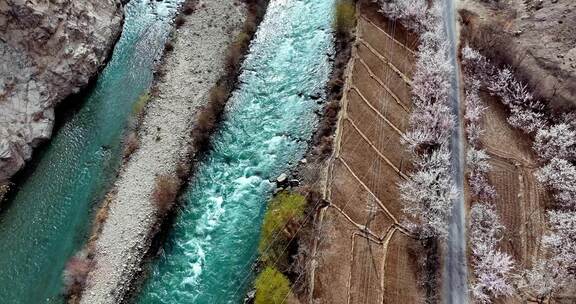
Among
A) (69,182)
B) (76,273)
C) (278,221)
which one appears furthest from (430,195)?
(69,182)

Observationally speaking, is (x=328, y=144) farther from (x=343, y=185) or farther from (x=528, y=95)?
(x=528, y=95)

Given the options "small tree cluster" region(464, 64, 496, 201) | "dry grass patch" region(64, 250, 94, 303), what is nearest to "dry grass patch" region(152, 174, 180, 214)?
"dry grass patch" region(64, 250, 94, 303)

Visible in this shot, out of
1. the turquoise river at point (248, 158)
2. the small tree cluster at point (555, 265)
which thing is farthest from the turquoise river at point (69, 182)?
the small tree cluster at point (555, 265)

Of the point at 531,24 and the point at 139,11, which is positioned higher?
the point at 531,24

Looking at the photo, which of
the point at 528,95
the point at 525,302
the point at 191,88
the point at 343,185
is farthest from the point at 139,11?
the point at 525,302

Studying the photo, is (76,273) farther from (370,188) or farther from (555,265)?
(555,265)

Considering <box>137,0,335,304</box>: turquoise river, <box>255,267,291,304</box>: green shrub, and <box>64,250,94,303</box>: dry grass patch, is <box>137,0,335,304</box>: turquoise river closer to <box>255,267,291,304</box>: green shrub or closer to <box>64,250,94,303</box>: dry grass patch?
<box>255,267,291,304</box>: green shrub
